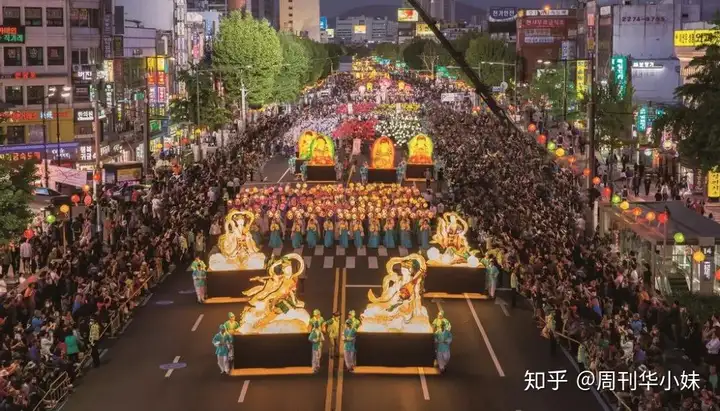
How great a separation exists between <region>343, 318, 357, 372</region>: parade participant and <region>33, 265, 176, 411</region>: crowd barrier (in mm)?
6614

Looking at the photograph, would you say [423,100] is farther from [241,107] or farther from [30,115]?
[30,115]

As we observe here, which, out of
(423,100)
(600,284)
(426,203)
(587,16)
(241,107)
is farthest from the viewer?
(423,100)

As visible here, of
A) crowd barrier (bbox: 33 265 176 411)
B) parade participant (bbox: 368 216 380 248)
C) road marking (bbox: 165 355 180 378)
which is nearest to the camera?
crowd barrier (bbox: 33 265 176 411)

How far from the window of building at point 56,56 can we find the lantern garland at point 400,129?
89.0 ft

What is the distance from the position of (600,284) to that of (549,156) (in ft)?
113

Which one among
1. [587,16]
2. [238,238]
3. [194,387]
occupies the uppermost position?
[587,16]

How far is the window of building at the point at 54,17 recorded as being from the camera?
70.9 meters

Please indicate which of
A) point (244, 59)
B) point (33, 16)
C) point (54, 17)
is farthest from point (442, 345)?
point (244, 59)

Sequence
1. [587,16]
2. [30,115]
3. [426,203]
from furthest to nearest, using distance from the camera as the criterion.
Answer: [587,16] → [30,115] → [426,203]

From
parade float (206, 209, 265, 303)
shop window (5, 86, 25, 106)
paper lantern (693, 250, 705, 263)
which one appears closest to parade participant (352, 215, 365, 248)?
parade float (206, 209, 265, 303)

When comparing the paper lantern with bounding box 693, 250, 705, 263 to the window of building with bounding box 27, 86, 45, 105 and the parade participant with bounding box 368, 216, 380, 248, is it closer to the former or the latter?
the parade participant with bounding box 368, 216, 380, 248

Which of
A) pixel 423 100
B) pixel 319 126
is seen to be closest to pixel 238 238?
pixel 319 126

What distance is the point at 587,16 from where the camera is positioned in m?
104

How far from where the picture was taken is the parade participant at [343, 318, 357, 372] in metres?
27.5
